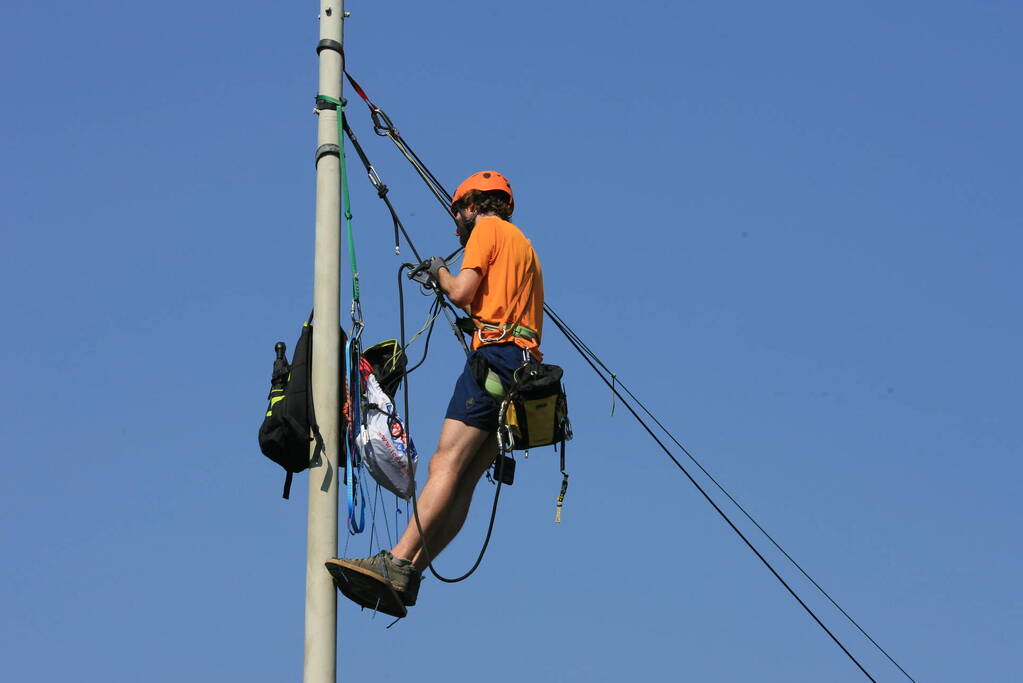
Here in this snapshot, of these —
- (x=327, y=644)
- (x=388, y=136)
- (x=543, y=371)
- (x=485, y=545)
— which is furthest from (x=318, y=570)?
(x=388, y=136)

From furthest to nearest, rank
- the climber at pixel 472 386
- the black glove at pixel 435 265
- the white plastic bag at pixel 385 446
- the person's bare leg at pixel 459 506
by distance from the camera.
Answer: the black glove at pixel 435 265, the white plastic bag at pixel 385 446, the person's bare leg at pixel 459 506, the climber at pixel 472 386

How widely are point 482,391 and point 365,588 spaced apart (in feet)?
3.24

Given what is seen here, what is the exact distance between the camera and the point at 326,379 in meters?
7.14

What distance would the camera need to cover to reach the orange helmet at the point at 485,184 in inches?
301

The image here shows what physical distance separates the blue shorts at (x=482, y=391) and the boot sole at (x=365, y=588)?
810 mm

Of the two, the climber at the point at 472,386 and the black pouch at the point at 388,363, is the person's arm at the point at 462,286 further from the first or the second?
the black pouch at the point at 388,363

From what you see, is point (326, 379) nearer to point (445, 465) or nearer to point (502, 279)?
point (445, 465)

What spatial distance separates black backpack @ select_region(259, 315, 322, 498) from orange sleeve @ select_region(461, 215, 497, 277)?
765mm

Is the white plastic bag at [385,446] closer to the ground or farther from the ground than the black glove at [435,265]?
closer to the ground

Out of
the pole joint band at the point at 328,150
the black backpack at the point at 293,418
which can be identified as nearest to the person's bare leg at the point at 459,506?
the black backpack at the point at 293,418

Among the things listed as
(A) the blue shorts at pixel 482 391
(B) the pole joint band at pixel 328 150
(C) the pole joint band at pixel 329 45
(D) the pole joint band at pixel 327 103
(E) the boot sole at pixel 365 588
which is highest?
(C) the pole joint band at pixel 329 45

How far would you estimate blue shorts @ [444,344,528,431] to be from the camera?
23.4 feet

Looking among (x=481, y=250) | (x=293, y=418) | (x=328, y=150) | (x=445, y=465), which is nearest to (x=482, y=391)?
(x=445, y=465)

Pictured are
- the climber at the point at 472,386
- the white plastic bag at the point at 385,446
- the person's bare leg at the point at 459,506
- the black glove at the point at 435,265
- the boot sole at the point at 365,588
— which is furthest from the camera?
the black glove at the point at 435,265
